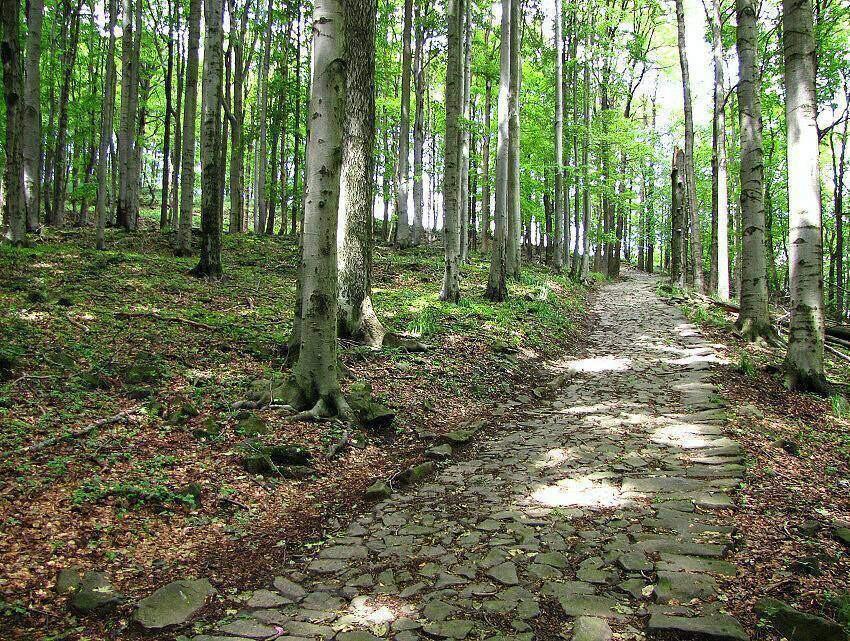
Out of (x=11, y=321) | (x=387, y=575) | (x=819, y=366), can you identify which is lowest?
(x=387, y=575)

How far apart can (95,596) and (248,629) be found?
0.91 metres

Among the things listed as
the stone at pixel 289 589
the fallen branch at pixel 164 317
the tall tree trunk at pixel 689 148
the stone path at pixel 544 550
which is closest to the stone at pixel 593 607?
the stone path at pixel 544 550

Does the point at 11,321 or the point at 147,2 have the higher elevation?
the point at 147,2

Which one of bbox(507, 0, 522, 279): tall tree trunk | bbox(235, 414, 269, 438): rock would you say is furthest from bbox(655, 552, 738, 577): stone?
bbox(507, 0, 522, 279): tall tree trunk

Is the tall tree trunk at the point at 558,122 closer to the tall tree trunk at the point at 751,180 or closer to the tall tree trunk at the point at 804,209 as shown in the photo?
the tall tree trunk at the point at 751,180

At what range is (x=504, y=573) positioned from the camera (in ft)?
11.1

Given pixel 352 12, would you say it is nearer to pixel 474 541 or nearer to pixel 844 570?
pixel 474 541

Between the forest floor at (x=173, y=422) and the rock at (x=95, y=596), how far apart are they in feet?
0.18

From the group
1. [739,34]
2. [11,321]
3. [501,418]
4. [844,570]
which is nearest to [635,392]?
[501,418]

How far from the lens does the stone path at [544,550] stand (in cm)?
286

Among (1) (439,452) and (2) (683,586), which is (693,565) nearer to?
(2) (683,586)

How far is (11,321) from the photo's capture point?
277 inches

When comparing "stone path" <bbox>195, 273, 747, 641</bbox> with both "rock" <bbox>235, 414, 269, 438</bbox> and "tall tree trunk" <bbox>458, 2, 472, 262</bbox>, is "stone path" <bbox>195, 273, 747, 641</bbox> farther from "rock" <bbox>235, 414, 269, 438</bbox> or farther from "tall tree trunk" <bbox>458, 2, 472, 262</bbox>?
"tall tree trunk" <bbox>458, 2, 472, 262</bbox>

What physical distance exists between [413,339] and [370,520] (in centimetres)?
487
